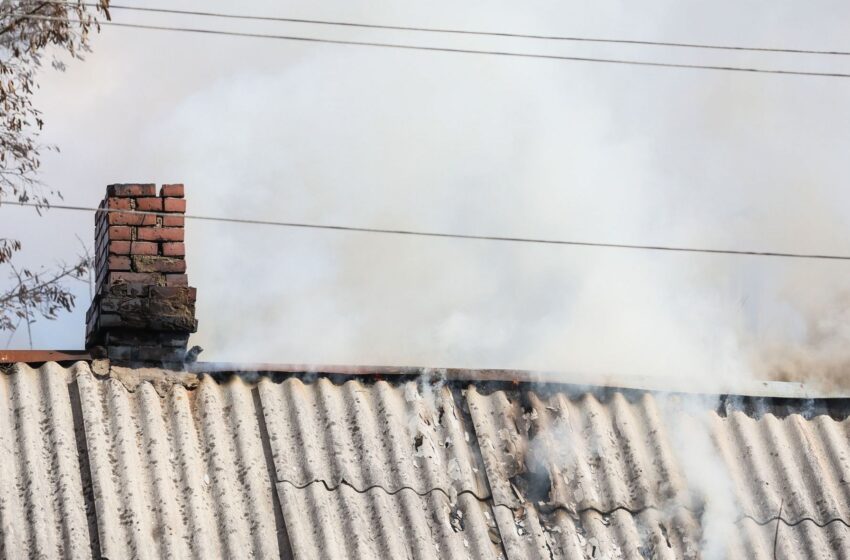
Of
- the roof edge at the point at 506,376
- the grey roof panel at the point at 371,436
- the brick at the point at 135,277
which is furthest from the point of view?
the brick at the point at 135,277

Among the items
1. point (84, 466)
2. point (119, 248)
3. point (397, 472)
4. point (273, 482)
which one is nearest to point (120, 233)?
point (119, 248)

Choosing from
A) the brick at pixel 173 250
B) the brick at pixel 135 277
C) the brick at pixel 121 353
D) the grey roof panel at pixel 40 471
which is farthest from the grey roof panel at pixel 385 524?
the brick at pixel 173 250

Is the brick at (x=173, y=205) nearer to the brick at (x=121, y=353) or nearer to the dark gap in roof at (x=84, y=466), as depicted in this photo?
the brick at (x=121, y=353)

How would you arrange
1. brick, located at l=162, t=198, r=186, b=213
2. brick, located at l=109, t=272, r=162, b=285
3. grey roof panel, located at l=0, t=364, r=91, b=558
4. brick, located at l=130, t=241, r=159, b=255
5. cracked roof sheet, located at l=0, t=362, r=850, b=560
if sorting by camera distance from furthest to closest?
brick, located at l=162, t=198, r=186, b=213 < brick, located at l=130, t=241, r=159, b=255 < brick, located at l=109, t=272, r=162, b=285 < cracked roof sheet, located at l=0, t=362, r=850, b=560 < grey roof panel, located at l=0, t=364, r=91, b=558

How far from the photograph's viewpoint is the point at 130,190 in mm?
7633

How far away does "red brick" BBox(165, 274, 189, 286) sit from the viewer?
7457 millimetres

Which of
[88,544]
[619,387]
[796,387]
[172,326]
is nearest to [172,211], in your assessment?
[172,326]

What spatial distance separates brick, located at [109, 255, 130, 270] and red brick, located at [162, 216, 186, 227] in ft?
1.05

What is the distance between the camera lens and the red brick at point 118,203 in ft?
24.8

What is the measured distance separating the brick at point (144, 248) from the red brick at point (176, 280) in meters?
0.18

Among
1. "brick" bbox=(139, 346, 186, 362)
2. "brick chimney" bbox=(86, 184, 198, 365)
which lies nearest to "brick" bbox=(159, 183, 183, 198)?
"brick chimney" bbox=(86, 184, 198, 365)

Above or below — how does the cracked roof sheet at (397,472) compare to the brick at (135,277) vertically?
below

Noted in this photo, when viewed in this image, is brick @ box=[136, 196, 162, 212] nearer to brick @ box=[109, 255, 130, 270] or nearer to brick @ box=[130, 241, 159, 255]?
brick @ box=[130, 241, 159, 255]

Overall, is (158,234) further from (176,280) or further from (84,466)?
(84,466)
